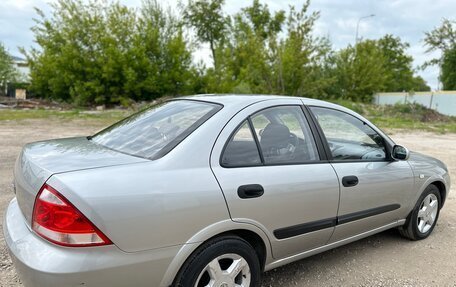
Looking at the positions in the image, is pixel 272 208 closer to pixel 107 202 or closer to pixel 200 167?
pixel 200 167

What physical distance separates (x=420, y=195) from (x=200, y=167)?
9.05 ft

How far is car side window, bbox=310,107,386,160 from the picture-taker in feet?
10.3

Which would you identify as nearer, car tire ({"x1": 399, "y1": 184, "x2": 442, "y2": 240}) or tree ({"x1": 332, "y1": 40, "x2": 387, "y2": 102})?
car tire ({"x1": 399, "y1": 184, "x2": 442, "y2": 240})

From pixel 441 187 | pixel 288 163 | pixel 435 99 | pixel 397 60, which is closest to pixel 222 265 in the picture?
pixel 288 163

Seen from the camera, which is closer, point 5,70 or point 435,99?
point 435,99

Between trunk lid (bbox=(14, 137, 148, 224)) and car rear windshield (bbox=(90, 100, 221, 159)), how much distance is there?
128 millimetres

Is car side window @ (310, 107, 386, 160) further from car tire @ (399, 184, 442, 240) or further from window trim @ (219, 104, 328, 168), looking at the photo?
car tire @ (399, 184, 442, 240)

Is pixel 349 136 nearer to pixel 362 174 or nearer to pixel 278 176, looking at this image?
pixel 362 174

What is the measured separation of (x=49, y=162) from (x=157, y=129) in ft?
2.57

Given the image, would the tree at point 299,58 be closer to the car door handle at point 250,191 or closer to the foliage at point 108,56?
the foliage at point 108,56

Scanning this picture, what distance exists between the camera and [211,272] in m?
2.25

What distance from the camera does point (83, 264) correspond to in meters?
1.82

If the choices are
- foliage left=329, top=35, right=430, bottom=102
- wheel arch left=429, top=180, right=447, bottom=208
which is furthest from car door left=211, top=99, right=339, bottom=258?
foliage left=329, top=35, right=430, bottom=102

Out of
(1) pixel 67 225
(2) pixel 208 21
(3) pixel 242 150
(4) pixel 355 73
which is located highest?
(2) pixel 208 21
